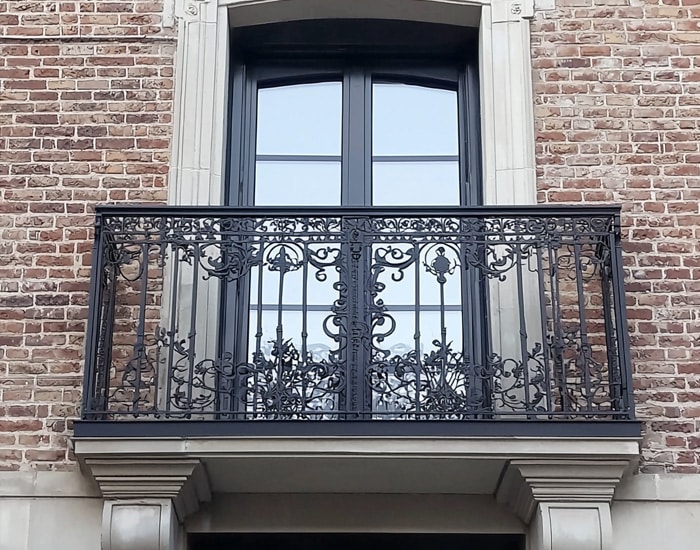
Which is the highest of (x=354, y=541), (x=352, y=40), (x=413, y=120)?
(x=352, y=40)

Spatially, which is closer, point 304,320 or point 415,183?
point 304,320

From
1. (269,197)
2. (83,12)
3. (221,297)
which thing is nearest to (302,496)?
(221,297)

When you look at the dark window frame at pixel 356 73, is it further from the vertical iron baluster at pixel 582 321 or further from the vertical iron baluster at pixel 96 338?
the vertical iron baluster at pixel 96 338

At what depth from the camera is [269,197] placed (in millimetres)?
8586

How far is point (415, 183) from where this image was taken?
28.3 ft

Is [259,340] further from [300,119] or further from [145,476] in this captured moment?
[300,119]

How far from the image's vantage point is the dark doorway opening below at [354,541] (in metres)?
7.66

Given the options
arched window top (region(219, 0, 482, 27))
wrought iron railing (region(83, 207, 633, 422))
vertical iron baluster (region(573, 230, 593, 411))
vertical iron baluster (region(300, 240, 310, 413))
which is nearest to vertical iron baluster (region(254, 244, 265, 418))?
wrought iron railing (region(83, 207, 633, 422))

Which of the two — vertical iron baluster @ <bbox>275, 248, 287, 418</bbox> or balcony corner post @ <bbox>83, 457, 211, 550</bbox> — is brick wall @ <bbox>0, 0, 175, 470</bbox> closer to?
balcony corner post @ <bbox>83, 457, 211, 550</bbox>

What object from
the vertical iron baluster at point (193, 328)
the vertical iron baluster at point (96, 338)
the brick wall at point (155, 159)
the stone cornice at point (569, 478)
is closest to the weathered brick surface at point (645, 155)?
the brick wall at point (155, 159)

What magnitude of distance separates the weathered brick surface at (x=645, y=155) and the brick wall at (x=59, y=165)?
2303 millimetres

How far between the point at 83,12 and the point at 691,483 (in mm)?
4458

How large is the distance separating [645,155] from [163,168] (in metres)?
2.75

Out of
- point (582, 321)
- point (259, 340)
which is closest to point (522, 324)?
point (582, 321)
